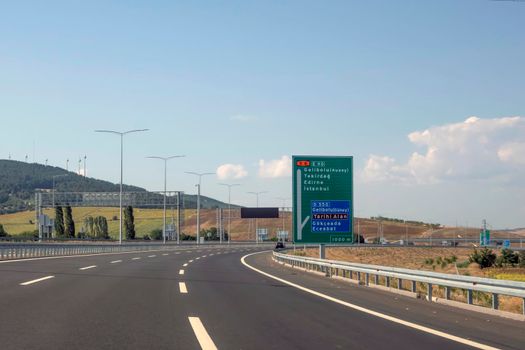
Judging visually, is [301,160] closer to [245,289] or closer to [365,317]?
[245,289]

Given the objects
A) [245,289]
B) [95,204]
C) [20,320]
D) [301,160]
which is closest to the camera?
[20,320]

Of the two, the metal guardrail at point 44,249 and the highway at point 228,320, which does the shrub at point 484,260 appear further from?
the highway at point 228,320

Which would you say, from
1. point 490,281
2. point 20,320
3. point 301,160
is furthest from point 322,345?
point 301,160

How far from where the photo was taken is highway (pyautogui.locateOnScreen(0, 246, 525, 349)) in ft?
32.9

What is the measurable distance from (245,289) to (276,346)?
10.7 metres

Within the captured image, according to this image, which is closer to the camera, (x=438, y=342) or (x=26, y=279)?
(x=438, y=342)

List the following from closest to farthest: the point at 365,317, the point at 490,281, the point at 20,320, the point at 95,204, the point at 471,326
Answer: the point at 20,320
the point at 471,326
the point at 365,317
the point at 490,281
the point at 95,204

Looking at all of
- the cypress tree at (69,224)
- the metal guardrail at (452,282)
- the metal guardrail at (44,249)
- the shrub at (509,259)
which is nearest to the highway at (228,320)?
the metal guardrail at (452,282)

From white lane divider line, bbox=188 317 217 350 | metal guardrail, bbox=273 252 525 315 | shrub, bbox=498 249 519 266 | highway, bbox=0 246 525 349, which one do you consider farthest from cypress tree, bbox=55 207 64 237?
white lane divider line, bbox=188 317 217 350

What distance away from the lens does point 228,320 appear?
41.1 feet

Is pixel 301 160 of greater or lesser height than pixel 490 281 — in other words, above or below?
above

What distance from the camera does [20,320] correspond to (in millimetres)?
11656

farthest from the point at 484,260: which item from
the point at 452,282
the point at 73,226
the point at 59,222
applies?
the point at 59,222

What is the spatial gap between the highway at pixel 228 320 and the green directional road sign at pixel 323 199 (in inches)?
525
